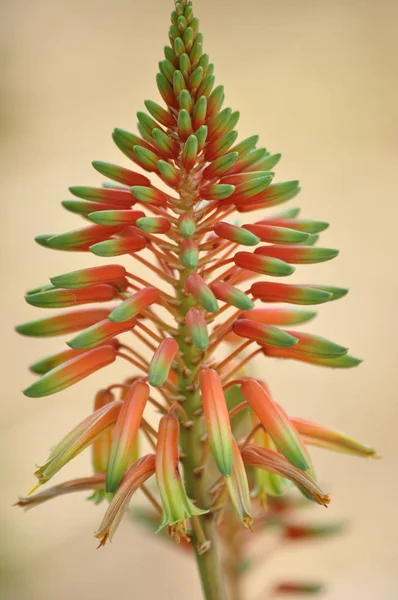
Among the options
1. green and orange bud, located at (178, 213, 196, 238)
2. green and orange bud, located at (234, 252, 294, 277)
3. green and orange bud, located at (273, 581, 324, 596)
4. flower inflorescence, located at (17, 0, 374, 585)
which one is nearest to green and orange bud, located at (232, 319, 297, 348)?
flower inflorescence, located at (17, 0, 374, 585)

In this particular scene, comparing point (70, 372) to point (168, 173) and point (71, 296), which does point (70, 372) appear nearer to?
point (71, 296)

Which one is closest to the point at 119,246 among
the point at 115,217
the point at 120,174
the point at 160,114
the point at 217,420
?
the point at 115,217

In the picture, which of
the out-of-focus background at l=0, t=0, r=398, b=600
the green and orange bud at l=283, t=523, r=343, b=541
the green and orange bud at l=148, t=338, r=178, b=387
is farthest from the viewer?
the out-of-focus background at l=0, t=0, r=398, b=600

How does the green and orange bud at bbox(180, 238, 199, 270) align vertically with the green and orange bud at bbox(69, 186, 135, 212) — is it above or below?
below

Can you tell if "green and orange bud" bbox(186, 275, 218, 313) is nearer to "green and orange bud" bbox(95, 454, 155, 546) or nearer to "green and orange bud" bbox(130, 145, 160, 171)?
"green and orange bud" bbox(130, 145, 160, 171)

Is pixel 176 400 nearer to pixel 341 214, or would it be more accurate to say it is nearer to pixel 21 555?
pixel 21 555

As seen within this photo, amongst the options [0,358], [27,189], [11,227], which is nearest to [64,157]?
[27,189]

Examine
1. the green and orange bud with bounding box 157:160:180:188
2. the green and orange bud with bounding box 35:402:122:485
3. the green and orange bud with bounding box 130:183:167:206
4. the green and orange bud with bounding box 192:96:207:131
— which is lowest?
the green and orange bud with bounding box 35:402:122:485
